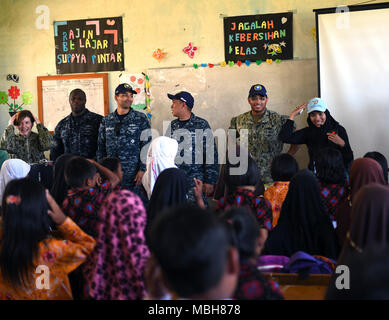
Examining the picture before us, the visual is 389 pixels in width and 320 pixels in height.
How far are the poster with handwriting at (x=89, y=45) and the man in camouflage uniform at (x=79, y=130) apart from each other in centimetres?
101

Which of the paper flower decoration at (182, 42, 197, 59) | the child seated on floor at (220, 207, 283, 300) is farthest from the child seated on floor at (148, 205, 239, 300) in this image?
the paper flower decoration at (182, 42, 197, 59)

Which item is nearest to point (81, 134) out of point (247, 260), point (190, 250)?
point (247, 260)

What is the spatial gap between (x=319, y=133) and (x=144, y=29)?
2.39 metres

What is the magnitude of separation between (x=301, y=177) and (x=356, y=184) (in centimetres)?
32

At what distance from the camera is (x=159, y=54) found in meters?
5.23

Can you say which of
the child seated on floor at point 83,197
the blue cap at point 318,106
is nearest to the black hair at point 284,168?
the blue cap at point 318,106

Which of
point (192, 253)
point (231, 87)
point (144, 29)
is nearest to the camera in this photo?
point (192, 253)

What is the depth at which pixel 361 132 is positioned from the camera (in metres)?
4.59

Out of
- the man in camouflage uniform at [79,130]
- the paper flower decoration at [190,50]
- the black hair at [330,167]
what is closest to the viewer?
the black hair at [330,167]

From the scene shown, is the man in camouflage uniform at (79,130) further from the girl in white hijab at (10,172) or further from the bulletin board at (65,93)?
the girl in white hijab at (10,172)

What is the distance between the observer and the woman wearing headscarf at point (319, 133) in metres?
4.05

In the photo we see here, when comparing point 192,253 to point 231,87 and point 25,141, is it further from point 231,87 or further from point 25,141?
point 231,87

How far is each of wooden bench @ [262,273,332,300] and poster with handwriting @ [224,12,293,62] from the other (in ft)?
11.5

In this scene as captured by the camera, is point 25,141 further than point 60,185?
Yes
